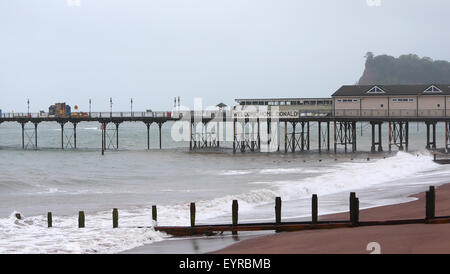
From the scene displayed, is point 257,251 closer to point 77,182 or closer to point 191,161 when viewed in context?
point 77,182

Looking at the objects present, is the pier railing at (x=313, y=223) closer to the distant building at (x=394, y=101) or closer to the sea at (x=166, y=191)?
the sea at (x=166, y=191)

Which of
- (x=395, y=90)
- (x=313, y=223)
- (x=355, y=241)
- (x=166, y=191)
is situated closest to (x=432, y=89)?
(x=395, y=90)

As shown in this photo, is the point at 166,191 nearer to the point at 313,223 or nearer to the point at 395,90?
the point at 313,223

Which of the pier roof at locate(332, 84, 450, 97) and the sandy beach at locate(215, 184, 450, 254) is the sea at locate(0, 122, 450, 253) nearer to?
the sandy beach at locate(215, 184, 450, 254)

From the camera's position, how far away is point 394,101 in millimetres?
56844

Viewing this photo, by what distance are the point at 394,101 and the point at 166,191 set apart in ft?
108

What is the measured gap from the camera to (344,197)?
2530 cm

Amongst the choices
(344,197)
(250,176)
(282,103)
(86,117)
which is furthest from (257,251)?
(86,117)

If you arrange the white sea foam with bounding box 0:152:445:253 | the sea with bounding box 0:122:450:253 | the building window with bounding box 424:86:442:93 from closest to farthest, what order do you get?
the white sea foam with bounding box 0:152:445:253, the sea with bounding box 0:122:450:253, the building window with bounding box 424:86:442:93

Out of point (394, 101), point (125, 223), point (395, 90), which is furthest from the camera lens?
point (395, 90)

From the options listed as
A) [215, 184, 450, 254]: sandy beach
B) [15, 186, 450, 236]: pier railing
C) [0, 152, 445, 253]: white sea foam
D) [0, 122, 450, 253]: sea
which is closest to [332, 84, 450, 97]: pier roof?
[0, 122, 450, 253]: sea

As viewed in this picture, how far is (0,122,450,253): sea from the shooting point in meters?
17.2

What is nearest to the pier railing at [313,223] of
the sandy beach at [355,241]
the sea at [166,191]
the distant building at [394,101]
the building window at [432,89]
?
the sandy beach at [355,241]

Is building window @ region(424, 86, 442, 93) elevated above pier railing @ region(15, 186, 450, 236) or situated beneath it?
elevated above
